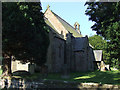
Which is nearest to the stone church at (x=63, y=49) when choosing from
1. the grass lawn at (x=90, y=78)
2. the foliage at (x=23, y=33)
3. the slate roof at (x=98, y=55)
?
the grass lawn at (x=90, y=78)

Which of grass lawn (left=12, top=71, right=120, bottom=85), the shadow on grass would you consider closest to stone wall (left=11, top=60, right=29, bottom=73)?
grass lawn (left=12, top=71, right=120, bottom=85)

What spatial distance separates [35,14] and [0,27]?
403cm

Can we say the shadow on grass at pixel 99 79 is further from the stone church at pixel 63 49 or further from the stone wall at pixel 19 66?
the stone wall at pixel 19 66

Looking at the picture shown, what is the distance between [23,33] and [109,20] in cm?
775

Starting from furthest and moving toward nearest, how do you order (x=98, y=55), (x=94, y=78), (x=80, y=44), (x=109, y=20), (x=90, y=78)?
1. (x=98, y=55)
2. (x=80, y=44)
3. (x=94, y=78)
4. (x=90, y=78)
5. (x=109, y=20)

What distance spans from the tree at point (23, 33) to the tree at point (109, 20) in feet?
18.2

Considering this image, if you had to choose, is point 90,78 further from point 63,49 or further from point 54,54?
point 63,49

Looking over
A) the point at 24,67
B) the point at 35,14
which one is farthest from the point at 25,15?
the point at 24,67

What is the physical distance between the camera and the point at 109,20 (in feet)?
39.6

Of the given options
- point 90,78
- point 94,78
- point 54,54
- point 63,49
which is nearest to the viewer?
point 90,78

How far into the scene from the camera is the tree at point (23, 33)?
10.7m

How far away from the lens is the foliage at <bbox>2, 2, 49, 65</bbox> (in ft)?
35.0

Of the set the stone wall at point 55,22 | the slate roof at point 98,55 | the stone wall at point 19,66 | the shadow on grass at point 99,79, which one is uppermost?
the stone wall at point 55,22

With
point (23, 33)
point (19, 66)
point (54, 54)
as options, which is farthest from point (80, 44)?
point (23, 33)
